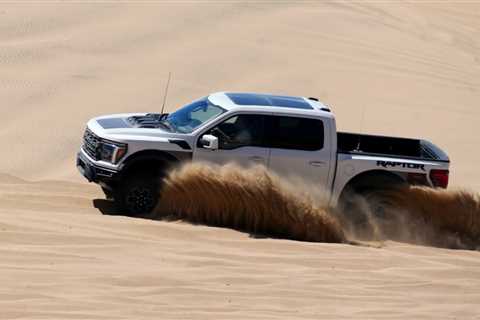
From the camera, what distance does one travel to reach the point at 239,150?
1242 centimetres

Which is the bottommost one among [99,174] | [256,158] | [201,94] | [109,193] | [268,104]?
[201,94]

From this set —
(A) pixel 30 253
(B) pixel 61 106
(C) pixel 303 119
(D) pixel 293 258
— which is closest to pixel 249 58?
(B) pixel 61 106

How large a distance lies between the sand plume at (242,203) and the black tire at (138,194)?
130mm

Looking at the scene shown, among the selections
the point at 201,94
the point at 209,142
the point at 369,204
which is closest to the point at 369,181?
the point at 369,204

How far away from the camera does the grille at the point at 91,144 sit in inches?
486

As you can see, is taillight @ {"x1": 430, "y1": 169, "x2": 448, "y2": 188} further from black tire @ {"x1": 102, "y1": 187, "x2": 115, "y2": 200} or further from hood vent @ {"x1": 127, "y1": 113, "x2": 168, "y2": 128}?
black tire @ {"x1": 102, "y1": 187, "x2": 115, "y2": 200}

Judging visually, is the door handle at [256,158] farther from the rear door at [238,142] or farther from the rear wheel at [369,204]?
the rear wheel at [369,204]

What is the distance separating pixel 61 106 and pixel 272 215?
23.2 ft

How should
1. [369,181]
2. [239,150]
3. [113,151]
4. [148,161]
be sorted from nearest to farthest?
[113,151] < [148,161] < [239,150] < [369,181]

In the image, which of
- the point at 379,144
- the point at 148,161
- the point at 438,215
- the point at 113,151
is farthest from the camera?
the point at 379,144

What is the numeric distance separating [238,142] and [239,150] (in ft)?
0.36

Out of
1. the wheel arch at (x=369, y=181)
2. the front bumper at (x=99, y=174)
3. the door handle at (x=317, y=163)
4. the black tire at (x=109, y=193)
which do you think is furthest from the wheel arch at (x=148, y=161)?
the wheel arch at (x=369, y=181)

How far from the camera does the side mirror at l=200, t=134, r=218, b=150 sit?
1215 cm

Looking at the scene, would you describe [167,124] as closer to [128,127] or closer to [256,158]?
[128,127]
